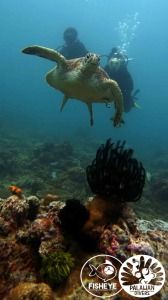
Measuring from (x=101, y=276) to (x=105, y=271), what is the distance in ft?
0.27

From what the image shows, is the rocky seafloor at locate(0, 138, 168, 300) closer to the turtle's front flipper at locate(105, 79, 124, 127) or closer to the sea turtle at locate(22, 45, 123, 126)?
the turtle's front flipper at locate(105, 79, 124, 127)

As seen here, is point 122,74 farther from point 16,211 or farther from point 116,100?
point 16,211

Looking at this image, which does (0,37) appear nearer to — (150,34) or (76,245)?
(150,34)

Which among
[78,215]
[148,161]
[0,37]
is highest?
[0,37]

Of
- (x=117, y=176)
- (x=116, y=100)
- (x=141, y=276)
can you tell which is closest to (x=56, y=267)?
(x=141, y=276)

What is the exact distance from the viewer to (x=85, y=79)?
6.65m

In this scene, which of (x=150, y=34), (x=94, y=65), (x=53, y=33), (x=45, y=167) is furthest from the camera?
(x=53, y=33)

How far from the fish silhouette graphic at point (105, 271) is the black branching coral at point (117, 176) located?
114 cm

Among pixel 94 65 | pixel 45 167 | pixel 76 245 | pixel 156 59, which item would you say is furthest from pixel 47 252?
pixel 156 59

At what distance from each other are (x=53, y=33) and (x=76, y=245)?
169m

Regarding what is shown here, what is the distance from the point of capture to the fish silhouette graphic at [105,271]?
370cm

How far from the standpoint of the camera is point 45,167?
15398 mm

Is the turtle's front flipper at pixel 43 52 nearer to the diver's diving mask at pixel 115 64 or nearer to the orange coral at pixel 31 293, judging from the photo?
the orange coral at pixel 31 293

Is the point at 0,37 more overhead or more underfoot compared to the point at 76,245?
more overhead
